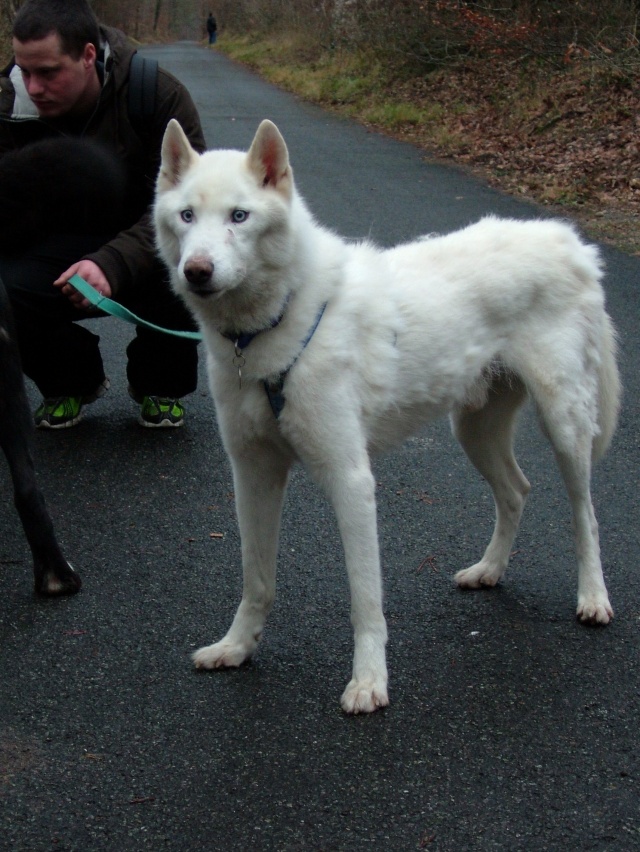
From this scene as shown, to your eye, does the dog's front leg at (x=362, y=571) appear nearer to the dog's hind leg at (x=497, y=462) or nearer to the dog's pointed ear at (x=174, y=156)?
the dog's hind leg at (x=497, y=462)

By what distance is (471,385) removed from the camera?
11.9 feet

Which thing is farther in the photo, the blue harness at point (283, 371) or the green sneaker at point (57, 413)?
the green sneaker at point (57, 413)

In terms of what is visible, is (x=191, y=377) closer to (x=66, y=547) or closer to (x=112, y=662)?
(x=66, y=547)

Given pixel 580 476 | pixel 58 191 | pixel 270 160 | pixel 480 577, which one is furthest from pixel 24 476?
pixel 580 476

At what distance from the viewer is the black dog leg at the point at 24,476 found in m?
3.79

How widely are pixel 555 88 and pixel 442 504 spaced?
11.8 metres

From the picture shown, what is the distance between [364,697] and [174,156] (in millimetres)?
1669

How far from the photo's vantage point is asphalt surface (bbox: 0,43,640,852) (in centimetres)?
259

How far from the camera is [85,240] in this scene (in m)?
5.20

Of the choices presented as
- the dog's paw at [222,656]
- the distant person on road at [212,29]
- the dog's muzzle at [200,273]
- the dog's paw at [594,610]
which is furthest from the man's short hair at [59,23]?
the distant person on road at [212,29]

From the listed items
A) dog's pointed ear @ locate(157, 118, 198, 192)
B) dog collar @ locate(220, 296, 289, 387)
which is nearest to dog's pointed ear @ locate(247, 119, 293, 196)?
dog's pointed ear @ locate(157, 118, 198, 192)

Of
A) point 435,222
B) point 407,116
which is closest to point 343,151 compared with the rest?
point 407,116

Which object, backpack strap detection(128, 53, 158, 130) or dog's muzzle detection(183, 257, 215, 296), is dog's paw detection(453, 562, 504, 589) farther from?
backpack strap detection(128, 53, 158, 130)

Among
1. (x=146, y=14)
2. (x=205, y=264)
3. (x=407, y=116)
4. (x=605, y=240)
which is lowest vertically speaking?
(x=146, y=14)
